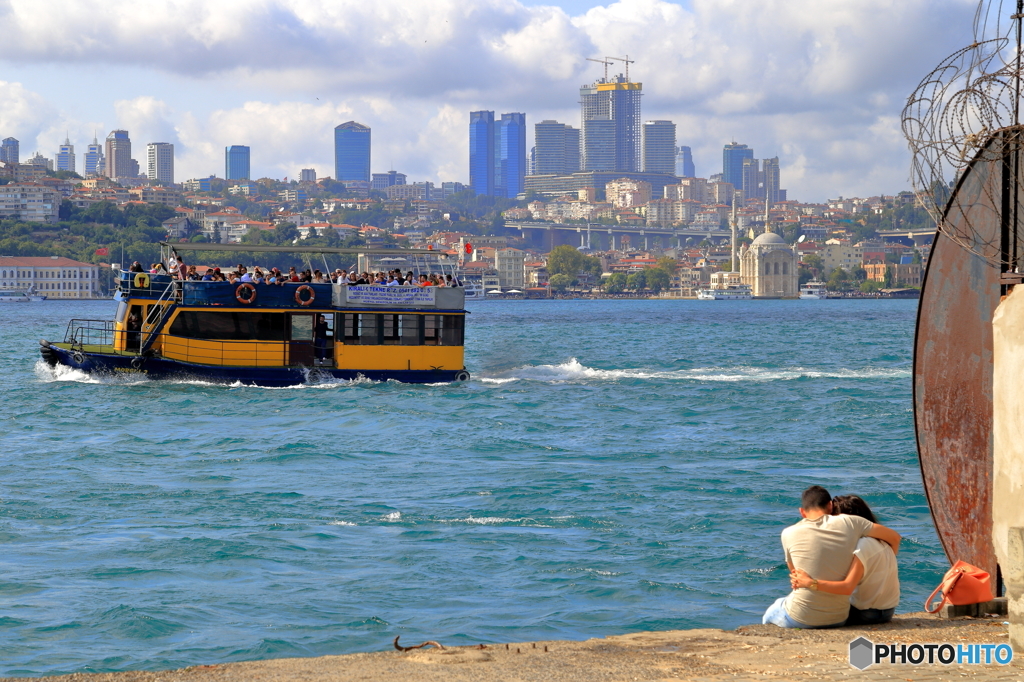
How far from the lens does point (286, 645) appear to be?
354 inches

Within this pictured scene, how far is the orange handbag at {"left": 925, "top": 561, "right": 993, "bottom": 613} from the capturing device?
7824 millimetres

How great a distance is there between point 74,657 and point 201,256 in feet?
457

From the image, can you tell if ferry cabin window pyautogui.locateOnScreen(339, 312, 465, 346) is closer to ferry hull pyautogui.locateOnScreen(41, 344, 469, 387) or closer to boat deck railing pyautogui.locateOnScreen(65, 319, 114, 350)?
ferry hull pyautogui.locateOnScreen(41, 344, 469, 387)

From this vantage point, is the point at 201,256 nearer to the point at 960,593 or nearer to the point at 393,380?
the point at 393,380

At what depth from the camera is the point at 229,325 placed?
2819cm

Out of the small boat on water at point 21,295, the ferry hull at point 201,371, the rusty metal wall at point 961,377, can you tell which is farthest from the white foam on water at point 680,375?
the small boat on water at point 21,295

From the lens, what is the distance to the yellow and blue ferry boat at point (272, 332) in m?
28.0

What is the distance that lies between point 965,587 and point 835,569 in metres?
0.87

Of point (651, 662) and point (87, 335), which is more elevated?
point (87, 335)

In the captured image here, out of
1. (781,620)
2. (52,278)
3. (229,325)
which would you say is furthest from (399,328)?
(52,278)

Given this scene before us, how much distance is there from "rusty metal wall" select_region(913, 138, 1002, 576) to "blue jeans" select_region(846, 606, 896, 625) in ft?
3.61

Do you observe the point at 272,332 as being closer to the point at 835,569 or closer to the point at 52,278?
the point at 835,569

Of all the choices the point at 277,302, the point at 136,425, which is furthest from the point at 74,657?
the point at 277,302

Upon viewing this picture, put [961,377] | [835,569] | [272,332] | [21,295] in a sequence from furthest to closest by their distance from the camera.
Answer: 1. [21,295]
2. [272,332]
3. [961,377]
4. [835,569]
